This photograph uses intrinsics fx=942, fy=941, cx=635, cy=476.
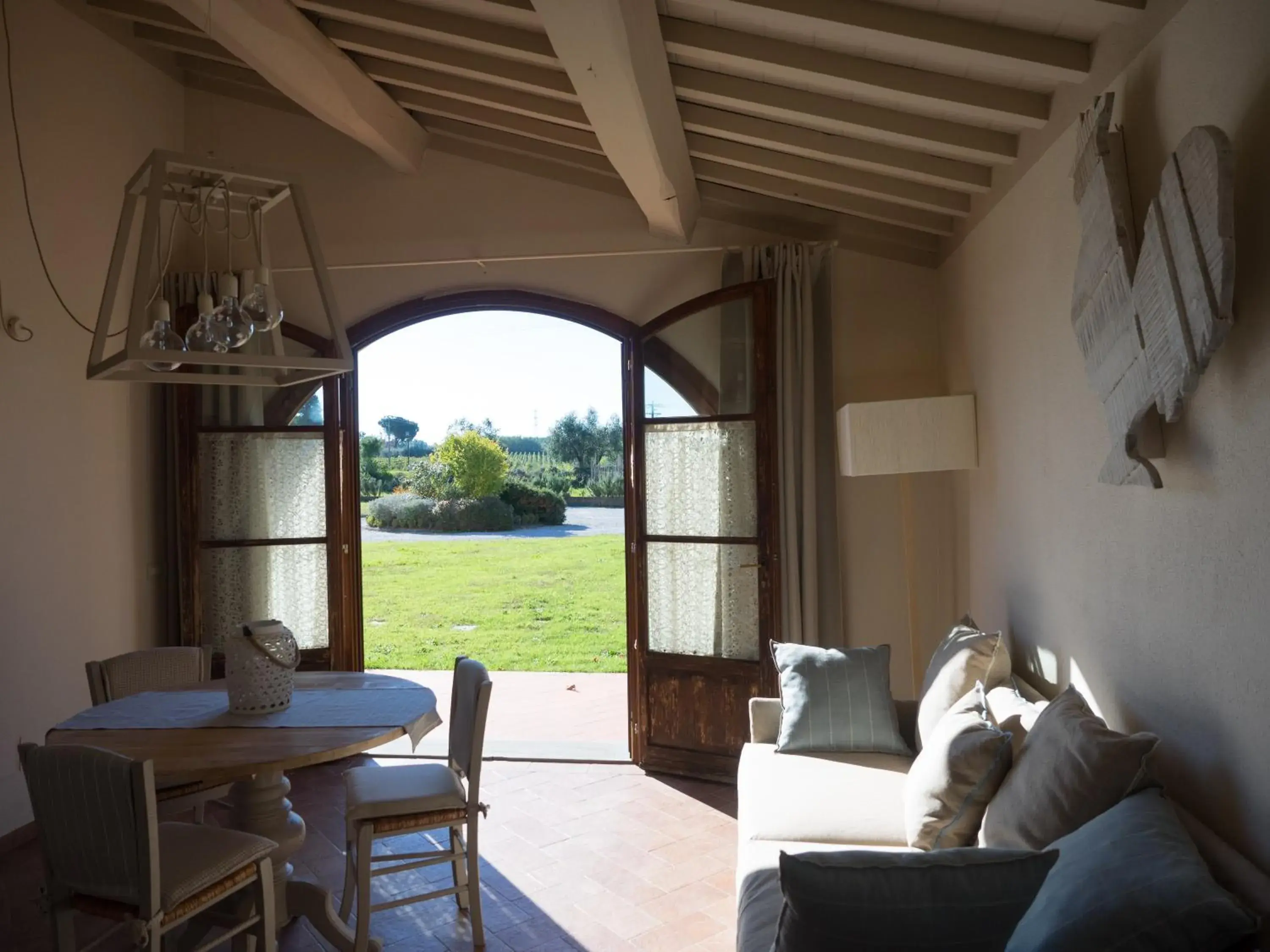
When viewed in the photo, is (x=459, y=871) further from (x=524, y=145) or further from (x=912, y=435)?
(x=524, y=145)

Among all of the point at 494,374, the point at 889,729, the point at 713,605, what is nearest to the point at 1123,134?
the point at 889,729

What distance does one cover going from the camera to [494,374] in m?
13.0

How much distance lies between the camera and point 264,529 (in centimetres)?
513

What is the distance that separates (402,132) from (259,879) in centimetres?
358

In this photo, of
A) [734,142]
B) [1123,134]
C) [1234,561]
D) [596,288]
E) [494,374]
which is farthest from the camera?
[494,374]

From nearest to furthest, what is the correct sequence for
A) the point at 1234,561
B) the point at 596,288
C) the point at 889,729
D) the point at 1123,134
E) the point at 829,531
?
the point at 1234,561, the point at 1123,134, the point at 889,729, the point at 829,531, the point at 596,288

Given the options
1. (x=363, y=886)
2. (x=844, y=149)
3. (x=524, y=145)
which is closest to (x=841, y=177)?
(x=844, y=149)

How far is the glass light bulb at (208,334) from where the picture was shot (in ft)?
8.31

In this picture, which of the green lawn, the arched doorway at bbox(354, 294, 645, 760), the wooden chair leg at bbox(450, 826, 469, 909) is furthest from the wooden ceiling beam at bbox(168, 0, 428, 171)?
the arched doorway at bbox(354, 294, 645, 760)

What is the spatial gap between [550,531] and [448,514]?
150 cm

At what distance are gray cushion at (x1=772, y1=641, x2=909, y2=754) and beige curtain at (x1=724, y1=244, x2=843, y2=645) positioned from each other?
102 centimetres

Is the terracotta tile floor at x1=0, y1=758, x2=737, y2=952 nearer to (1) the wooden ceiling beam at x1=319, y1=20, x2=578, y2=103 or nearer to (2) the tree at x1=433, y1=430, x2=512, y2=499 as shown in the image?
(1) the wooden ceiling beam at x1=319, y1=20, x2=578, y2=103

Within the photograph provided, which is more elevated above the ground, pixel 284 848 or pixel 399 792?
pixel 399 792

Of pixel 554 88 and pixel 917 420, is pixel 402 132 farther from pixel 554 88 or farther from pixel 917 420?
pixel 917 420
